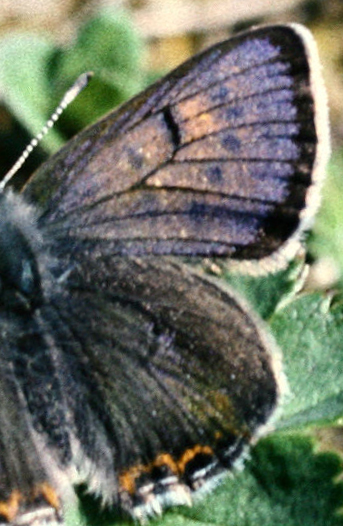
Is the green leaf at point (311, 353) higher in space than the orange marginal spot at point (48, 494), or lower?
higher

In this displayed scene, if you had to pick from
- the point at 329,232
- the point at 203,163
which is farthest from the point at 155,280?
the point at 329,232

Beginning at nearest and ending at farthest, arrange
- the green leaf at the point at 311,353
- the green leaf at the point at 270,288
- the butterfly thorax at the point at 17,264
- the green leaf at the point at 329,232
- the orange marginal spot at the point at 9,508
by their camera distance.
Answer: the orange marginal spot at the point at 9,508 < the butterfly thorax at the point at 17,264 < the green leaf at the point at 311,353 < the green leaf at the point at 270,288 < the green leaf at the point at 329,232

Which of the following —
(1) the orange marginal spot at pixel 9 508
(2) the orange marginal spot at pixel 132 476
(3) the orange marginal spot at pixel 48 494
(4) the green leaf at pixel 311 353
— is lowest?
(1) the orange marginal spot at pixel 9 508

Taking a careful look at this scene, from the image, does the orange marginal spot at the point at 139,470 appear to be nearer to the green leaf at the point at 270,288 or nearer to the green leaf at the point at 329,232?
the green leaf at the point at 270,288

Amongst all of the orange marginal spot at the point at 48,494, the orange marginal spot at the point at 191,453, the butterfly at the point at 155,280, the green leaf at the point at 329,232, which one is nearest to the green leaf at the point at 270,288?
the butterfly at the point at 155,280

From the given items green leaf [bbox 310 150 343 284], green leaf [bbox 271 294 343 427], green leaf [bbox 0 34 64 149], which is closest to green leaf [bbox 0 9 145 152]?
green leaf [bbox 0 34 64 149]

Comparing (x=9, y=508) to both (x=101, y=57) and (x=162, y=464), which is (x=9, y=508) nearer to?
(x=162, y=464)

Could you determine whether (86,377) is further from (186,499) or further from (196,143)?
(196,143)

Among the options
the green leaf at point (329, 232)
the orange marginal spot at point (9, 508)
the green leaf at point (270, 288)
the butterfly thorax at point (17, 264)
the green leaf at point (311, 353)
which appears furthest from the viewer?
the green leaf at point (329, 232)
